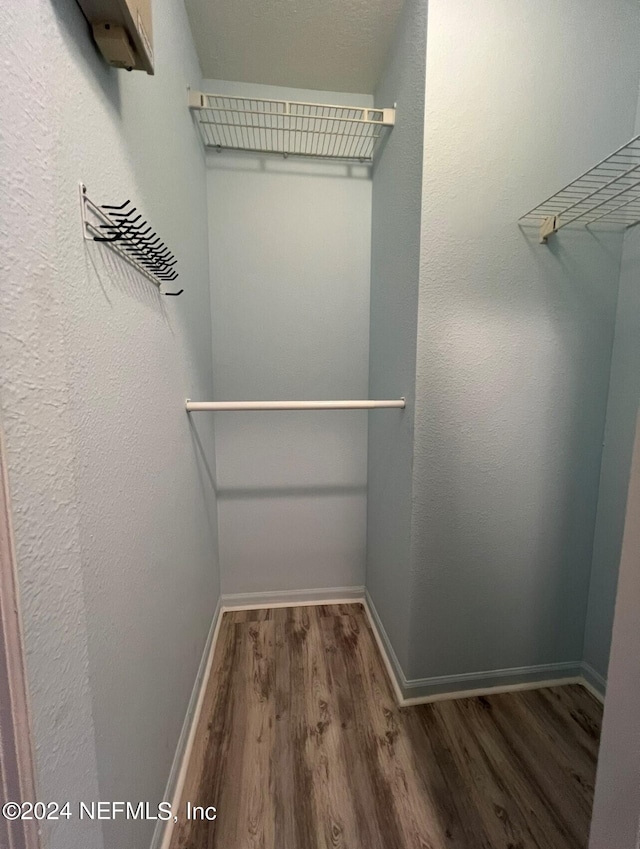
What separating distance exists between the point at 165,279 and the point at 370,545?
5.08 ft

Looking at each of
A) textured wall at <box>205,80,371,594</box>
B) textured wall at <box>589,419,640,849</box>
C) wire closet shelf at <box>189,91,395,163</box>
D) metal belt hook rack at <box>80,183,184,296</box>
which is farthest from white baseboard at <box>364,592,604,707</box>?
wire closet shelf at <box>189,91,395,163</box>

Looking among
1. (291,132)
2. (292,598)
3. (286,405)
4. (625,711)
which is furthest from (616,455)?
(291,132)

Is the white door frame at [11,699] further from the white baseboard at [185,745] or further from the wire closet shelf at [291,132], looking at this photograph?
the wire closet shelf at [291,132]

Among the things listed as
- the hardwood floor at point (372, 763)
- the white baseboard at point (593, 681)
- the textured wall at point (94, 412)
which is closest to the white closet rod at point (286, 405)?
the textured wall at point (94, 412)

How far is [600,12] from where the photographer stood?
3.79 feet

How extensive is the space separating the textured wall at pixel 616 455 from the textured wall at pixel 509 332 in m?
0.03

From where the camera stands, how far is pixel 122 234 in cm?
69

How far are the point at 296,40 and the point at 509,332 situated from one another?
4.59 ft

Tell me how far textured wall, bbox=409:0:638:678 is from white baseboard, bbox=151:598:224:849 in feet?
2.70

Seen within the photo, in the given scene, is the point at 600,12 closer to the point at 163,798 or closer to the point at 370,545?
the point at 370,545

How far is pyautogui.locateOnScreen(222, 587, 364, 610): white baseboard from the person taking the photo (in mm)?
1941

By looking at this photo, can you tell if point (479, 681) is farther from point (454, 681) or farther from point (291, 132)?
point (291, 132)

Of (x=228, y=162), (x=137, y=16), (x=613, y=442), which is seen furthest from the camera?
(x=228, y=162)

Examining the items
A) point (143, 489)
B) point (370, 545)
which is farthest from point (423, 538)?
point (143, 489)
